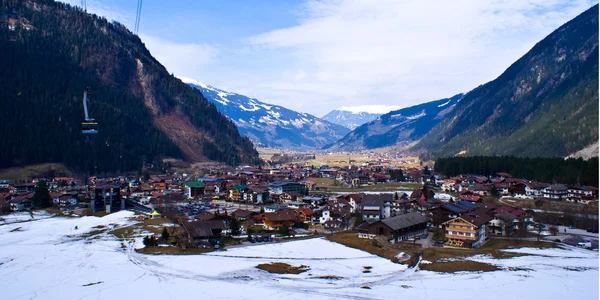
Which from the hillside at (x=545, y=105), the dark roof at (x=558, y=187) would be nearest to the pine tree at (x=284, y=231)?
the dark roof at (x=558, y=187)

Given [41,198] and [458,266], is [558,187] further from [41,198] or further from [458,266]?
[41,198]

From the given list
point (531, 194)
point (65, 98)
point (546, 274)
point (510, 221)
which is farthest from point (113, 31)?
point (546, 274)

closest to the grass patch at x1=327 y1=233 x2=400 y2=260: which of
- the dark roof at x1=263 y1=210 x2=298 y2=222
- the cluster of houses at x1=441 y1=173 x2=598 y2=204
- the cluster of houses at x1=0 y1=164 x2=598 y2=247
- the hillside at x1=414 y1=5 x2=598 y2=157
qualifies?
the cluster of houses at x1=0 y1=164 x2=598 y2=247

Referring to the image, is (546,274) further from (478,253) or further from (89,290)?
(89,290)

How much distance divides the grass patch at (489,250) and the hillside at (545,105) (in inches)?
2601

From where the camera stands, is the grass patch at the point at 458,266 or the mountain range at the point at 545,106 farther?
the mountain range at the point at 545,106

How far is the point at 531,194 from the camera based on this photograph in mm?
59688

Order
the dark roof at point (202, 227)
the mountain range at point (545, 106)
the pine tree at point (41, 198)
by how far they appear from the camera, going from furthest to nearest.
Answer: the mountain range at point (545, 106) < the pine tree at point (41, 198) < the dark roof at point (202, 227)

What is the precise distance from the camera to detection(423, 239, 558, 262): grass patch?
30.9 metres

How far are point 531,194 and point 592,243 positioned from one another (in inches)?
1048

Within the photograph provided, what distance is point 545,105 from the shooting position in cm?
13538

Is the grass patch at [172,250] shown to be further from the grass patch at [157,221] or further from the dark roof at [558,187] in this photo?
the dark roof at [558,187]

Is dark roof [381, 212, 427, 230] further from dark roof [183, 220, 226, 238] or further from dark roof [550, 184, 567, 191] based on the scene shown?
dark roof [550, 184, 567, 191]

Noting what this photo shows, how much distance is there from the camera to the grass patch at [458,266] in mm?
27258
